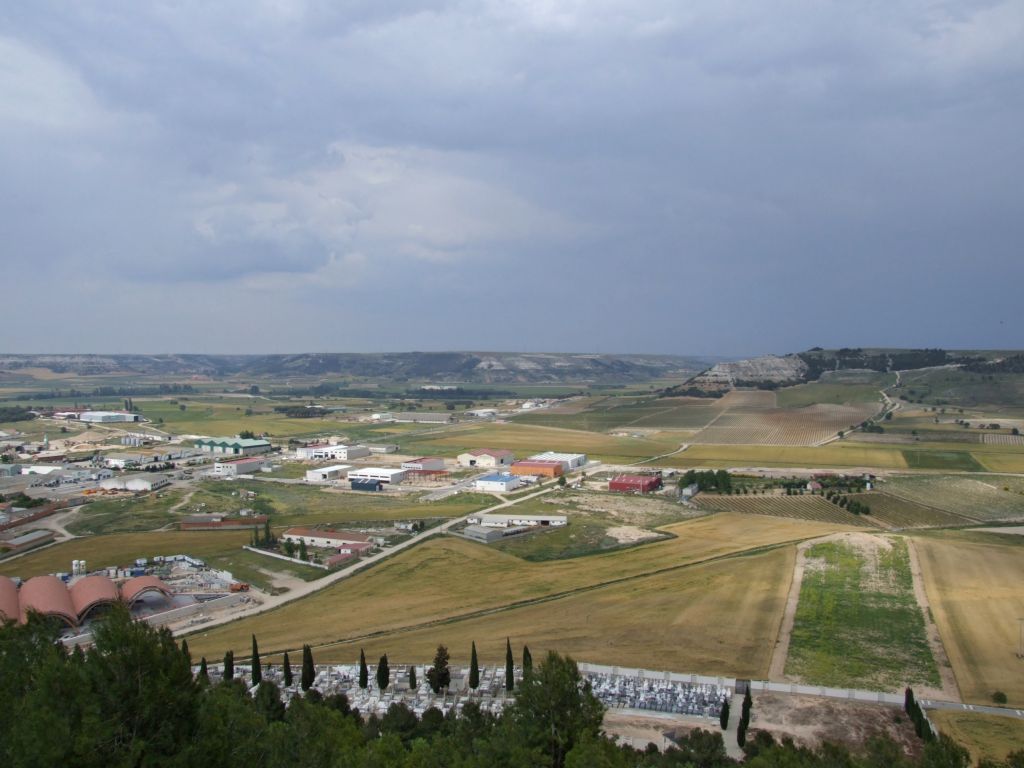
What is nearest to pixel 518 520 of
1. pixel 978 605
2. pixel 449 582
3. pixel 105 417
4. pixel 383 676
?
pixel 449 582

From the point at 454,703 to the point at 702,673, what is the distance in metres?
8.72

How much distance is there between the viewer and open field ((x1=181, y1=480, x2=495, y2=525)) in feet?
176

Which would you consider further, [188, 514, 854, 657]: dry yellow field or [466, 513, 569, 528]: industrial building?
[466, 513, 569, 528]: industrial building

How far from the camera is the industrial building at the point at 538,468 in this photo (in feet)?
234

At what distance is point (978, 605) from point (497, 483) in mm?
39574

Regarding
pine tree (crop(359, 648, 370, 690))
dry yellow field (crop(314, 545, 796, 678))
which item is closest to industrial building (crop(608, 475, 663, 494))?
dry yellow field (crop(314, 545, 796, 678))

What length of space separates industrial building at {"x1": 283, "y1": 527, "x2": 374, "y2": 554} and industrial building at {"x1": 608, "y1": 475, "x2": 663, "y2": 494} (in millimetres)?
25337

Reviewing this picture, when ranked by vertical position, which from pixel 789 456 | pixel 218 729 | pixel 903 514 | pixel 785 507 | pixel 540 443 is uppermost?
pixel 218 729

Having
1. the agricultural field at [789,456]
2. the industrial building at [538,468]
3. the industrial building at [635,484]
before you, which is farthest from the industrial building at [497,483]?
the agricultural field at [789,456]

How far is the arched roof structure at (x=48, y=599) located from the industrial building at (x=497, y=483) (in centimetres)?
3591

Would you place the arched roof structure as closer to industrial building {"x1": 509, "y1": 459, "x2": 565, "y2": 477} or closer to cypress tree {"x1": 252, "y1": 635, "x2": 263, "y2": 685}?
cypress tree {"x1": 252, "y1": 635, "x2": 263, "y2": 685}

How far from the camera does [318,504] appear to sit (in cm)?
5925

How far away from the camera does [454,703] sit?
23625 mm

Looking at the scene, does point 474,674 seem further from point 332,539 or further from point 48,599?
point 332,539
